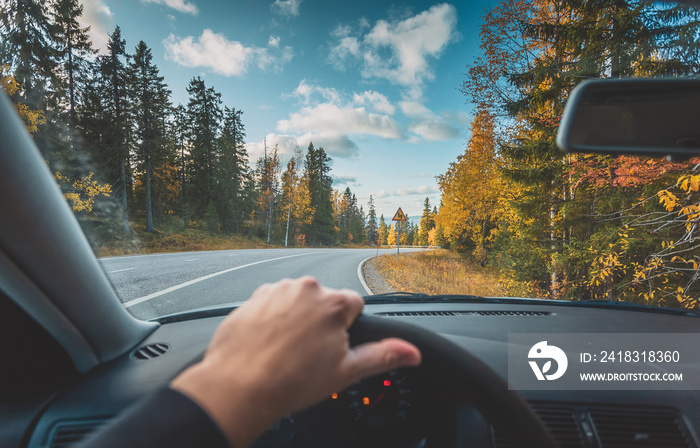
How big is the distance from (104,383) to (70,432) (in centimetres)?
21

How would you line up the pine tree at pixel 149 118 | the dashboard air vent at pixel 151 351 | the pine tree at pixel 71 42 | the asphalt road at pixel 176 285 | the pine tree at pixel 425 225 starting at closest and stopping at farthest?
the dashboard air vent at pixel 151 351, the pine tree at pixel 71 42, the asphalt road at pixel 176 285, the pine tree at pixel 149 118, the pine tree at pixel 425 225

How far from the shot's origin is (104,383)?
1.50 m

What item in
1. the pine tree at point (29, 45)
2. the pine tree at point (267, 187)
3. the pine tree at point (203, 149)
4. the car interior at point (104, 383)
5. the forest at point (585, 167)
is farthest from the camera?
the pine tree at point (267, 187)

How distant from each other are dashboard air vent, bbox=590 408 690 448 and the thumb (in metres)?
1.60

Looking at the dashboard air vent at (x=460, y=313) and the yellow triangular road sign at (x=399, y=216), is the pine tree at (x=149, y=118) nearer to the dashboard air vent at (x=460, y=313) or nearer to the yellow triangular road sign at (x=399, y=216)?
the dashboard air vent at (x=460, y=313)

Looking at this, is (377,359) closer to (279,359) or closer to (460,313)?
(279,359)

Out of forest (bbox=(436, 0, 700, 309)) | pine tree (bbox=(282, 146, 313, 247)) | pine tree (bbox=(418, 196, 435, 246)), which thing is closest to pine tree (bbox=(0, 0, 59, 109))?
forest (bbox=(436, 0, 700, 309))

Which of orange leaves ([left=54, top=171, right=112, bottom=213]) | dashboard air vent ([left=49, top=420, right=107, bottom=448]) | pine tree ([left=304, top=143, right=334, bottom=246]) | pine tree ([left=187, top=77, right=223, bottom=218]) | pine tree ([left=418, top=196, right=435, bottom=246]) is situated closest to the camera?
dashboard air vent ([left=49, top=420, right=107, bottom=448])

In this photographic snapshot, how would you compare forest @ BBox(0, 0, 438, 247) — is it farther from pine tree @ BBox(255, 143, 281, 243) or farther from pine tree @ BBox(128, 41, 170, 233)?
pine tree @ BBox(255, 143, 281, 243)

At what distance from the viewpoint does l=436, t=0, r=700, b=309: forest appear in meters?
4.82

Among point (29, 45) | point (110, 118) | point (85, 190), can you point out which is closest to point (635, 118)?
point (85, 190)

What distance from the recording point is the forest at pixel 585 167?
4.82 meters

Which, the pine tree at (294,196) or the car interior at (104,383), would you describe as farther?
the pine tree at (294,196)

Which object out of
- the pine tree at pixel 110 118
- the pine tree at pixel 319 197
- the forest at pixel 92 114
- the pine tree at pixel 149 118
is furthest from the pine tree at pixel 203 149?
the pine tree at pixel 110 118
